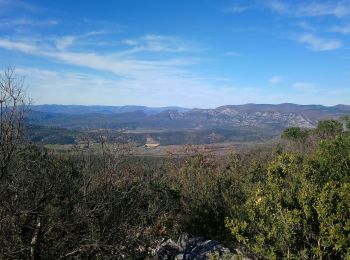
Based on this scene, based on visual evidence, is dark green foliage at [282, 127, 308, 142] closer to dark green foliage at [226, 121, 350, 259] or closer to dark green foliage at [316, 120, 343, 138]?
dark green foliage at [316, 120, 343, 138]

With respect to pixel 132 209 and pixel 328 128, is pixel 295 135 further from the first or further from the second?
pixel 132 209

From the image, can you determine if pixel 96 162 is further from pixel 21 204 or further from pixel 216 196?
pixel 216 196

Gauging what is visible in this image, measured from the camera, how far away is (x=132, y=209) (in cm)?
1285

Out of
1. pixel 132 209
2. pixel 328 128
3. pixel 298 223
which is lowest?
pixel 132 209

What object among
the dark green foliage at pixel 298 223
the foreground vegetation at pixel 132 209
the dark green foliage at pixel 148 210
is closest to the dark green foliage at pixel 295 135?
the dark green foliage at pixel 148 210

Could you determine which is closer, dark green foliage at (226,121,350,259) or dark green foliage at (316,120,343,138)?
dark green foliage at (226,121,350,259)

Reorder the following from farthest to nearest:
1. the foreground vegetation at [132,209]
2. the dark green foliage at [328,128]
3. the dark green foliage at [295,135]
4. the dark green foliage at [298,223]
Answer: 1. the dark green foliage at [295,135]
2. the dark green foliage at [328,128]
3. the foreground vegetation at [132,209]
4. the dark green foliage at [298,223]

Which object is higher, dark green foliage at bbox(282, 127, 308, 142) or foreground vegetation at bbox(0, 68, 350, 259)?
foreground vegetation at bbox(0, 68, 350, 259)

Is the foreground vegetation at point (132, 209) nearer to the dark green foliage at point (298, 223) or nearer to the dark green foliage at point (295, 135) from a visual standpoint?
the dark green foliage at point (298, 223)

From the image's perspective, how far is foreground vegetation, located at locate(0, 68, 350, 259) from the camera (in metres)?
8.23

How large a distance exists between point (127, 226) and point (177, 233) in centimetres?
452

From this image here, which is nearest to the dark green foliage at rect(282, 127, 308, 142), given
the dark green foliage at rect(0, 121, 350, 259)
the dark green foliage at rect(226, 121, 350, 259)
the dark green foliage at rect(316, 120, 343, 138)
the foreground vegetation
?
the dark green foliage at rect(316, 120, 343, 138)

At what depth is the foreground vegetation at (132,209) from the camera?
27.0 ft

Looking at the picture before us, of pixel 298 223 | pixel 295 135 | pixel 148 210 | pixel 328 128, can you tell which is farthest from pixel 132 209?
pixel 295 135
